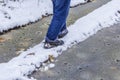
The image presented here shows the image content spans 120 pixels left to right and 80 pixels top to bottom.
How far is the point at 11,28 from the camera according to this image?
18.6 feet

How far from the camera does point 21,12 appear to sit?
20.2 feet

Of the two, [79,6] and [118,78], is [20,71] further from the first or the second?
[79,6]

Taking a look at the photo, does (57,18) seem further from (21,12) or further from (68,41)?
(21,12)

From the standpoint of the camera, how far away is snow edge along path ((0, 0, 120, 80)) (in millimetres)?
4414

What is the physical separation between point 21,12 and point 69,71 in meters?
2.01

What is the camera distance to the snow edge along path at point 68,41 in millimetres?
4414

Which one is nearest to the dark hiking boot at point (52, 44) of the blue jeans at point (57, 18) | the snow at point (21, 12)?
the blue jeans at point (57, 18)

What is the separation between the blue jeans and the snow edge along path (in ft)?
0.70

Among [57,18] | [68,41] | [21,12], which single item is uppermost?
[57,18]

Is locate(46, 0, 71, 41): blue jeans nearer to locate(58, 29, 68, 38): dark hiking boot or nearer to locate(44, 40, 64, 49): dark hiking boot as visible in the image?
locate(44, 40, 64, 49): dark hiking boot

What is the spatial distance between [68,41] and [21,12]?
4.21ft

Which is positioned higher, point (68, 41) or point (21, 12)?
point (21, 12)

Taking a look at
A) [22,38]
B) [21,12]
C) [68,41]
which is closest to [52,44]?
[68,41]

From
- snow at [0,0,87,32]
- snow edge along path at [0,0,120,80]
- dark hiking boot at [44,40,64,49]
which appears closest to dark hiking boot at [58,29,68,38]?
snow edge along path at [0,0,120,80]
